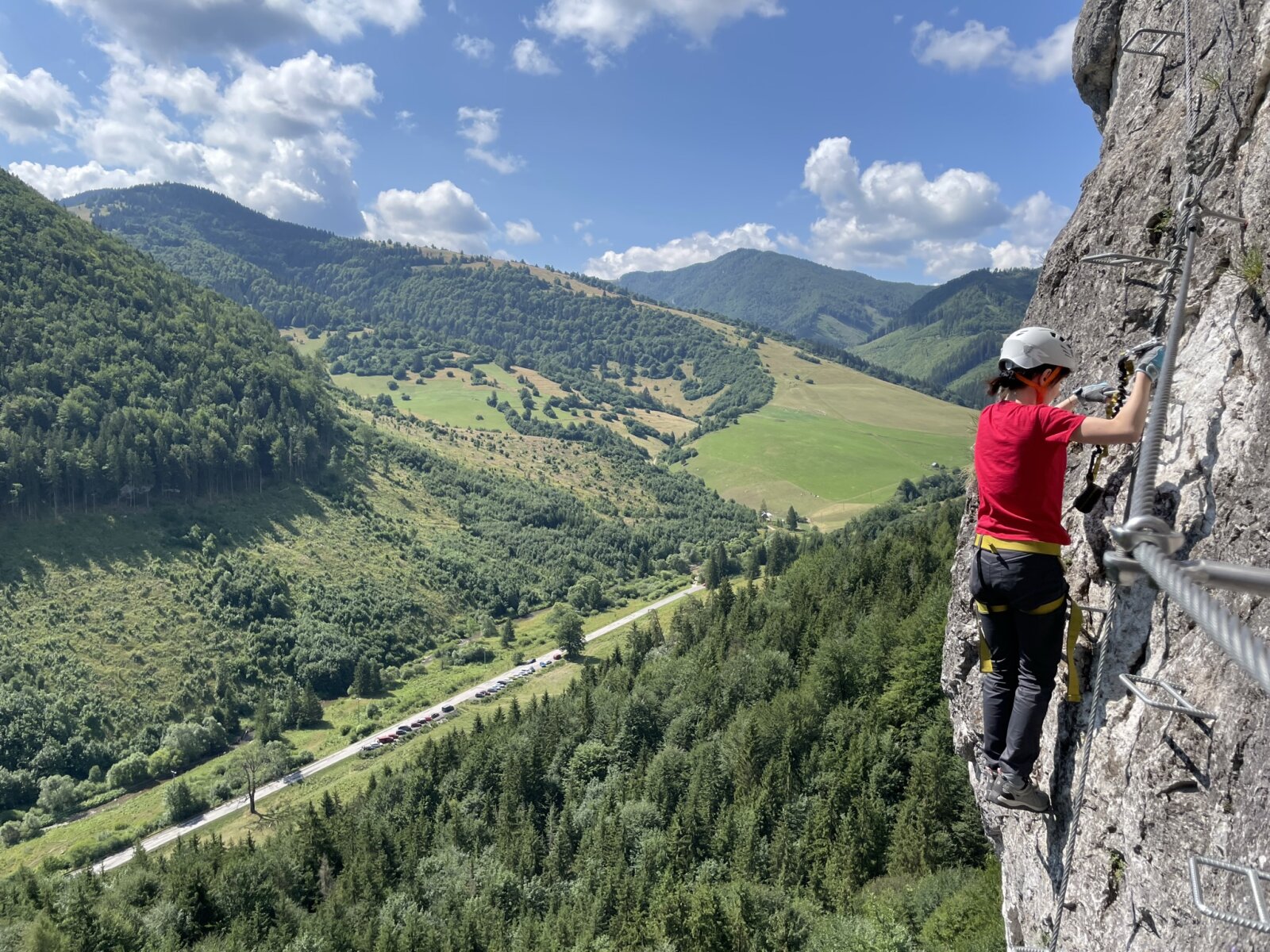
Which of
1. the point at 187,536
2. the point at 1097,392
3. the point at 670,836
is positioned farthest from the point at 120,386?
the point at 1097,392

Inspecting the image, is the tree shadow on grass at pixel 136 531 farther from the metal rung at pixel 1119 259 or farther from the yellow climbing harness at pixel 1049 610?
the metal rung at pixel 1119 259

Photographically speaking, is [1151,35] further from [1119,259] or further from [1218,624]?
[1218,624]

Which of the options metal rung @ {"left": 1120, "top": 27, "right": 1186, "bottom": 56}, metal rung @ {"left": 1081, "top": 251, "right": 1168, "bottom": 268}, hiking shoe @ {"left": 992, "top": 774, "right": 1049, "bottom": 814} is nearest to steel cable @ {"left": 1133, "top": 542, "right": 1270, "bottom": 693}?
hiking shoe @ {"left": 992, "top": 774, "right": 1049, "bottom": 814}

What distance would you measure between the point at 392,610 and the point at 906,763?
355 feet

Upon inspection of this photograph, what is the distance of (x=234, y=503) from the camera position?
144500 mm

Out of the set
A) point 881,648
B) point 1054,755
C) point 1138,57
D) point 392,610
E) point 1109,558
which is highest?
point 1138,57

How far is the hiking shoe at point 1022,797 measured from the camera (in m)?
6.82

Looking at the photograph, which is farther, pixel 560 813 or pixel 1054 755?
pixel 560 813

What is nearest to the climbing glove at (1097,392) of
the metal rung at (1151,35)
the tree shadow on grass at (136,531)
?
the metal rung at (1151,35)

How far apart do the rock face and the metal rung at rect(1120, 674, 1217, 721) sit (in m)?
0.07

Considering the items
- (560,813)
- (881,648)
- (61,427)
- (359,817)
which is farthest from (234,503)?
(881,648)

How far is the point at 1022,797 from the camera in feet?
22.5

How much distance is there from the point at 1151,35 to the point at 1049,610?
7.81 m

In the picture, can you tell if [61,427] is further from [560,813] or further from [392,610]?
[560,813]
